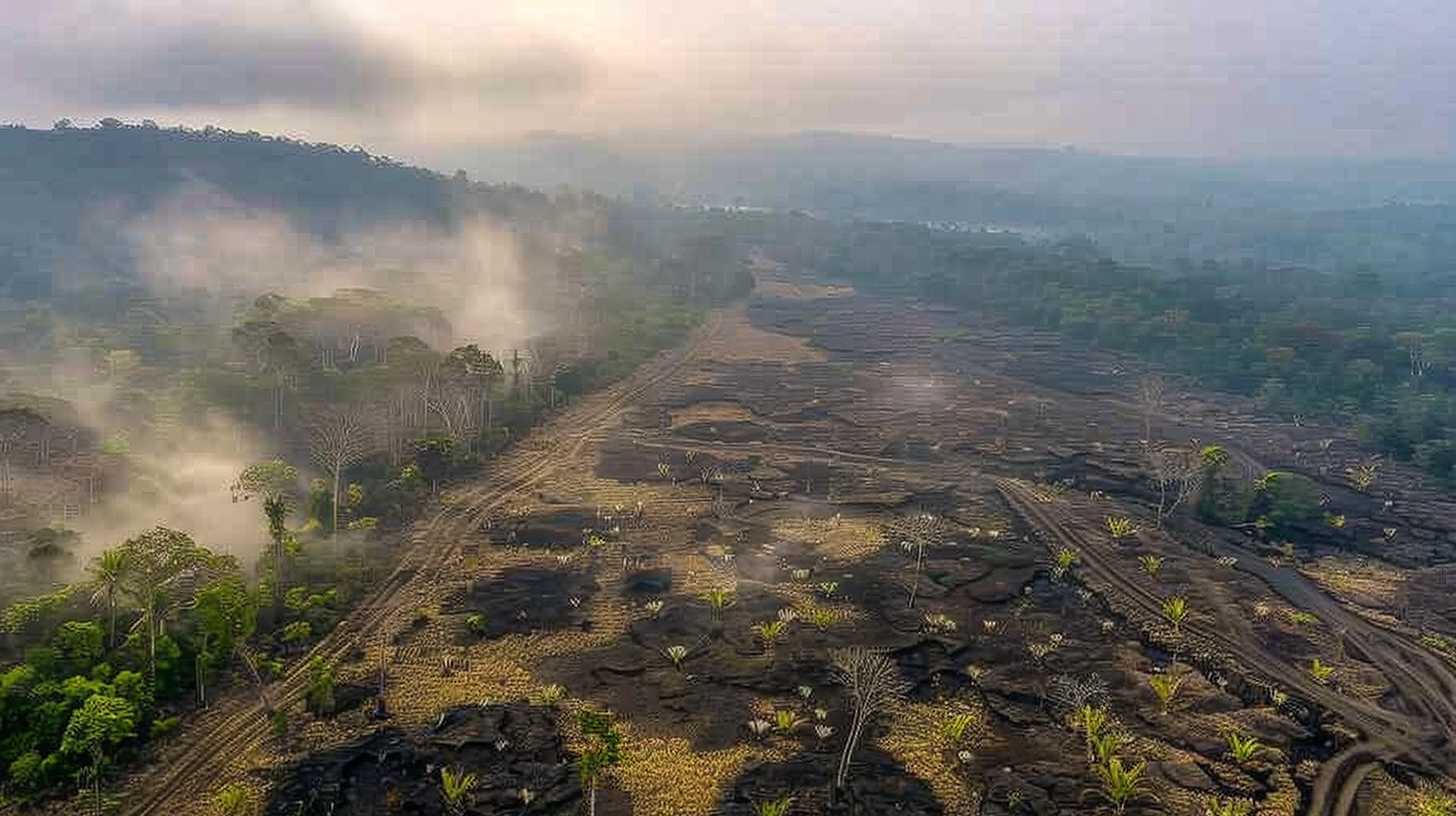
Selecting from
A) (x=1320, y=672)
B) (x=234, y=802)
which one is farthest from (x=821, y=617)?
(x=234, y=802)

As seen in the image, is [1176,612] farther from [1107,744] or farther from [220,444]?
[220,444]

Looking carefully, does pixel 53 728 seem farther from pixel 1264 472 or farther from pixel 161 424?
pixel 1264 472

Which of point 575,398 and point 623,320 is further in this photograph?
point 623,320

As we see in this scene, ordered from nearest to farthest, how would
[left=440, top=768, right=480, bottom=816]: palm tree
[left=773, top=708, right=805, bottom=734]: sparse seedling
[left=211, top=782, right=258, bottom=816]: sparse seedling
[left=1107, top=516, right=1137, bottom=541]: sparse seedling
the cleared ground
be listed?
[left=211, top=782, right=258, bottom=816]: sparse seedling, [left=440, top=768, right=480, bottom=816]: palm tree, the cleared ground, [left=773, top=708, right=805, bottom=734]: sparse seedling, [left=1107, top=516, right=1137, bottom=541]: sparse seedling

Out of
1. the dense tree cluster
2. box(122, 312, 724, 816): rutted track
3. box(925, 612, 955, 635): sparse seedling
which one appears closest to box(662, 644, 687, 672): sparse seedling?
box(925, 612, 955, 635): sparse seedling

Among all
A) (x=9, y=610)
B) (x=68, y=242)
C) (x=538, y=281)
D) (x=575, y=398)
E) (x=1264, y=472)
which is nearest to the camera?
(x=9, y=610)

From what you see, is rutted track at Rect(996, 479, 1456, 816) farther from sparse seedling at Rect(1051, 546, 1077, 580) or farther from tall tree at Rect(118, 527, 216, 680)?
tall tree at Rect(118, 527, 216, 680)

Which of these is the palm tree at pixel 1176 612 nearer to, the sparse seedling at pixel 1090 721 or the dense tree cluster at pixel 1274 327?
the sparse seedling at pixel 1090 721

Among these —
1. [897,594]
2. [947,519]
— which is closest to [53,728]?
[897,594]
